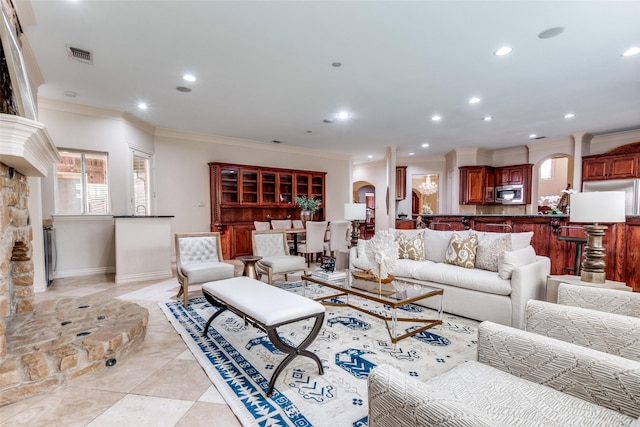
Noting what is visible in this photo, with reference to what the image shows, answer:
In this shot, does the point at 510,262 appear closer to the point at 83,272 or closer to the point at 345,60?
the point at 345,60

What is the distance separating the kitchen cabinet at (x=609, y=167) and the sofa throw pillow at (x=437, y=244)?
509 centimetres

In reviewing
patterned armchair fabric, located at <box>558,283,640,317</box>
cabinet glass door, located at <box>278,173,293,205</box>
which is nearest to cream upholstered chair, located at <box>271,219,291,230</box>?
cabinet glass door, located at <box>278,173,293,205</box>

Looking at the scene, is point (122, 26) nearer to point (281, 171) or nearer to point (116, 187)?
point (116, 187)

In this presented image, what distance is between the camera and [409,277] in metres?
3.54

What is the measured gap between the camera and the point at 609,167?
20.6 ft

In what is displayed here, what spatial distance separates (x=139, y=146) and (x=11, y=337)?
14.0 ft

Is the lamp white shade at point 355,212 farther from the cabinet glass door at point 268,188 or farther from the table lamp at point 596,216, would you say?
the cabinet glass door at point 268,188

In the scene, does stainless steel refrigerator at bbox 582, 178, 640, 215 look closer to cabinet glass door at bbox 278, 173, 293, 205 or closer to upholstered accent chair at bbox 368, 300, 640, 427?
upholstered accent chair at bbox 368, 300, 640, 427

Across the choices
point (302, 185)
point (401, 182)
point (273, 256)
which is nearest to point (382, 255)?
point (273, 256)

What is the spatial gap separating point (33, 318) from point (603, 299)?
4.04 m

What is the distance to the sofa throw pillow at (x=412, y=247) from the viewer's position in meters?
3.83

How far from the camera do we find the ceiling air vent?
10.3 ft

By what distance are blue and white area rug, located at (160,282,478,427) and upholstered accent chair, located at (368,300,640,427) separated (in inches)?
28.1

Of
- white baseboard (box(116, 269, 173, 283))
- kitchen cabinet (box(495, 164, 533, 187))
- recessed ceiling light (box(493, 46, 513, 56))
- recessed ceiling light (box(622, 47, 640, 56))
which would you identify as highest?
recessed ceiling light (box(622, 47, 640, 56))
